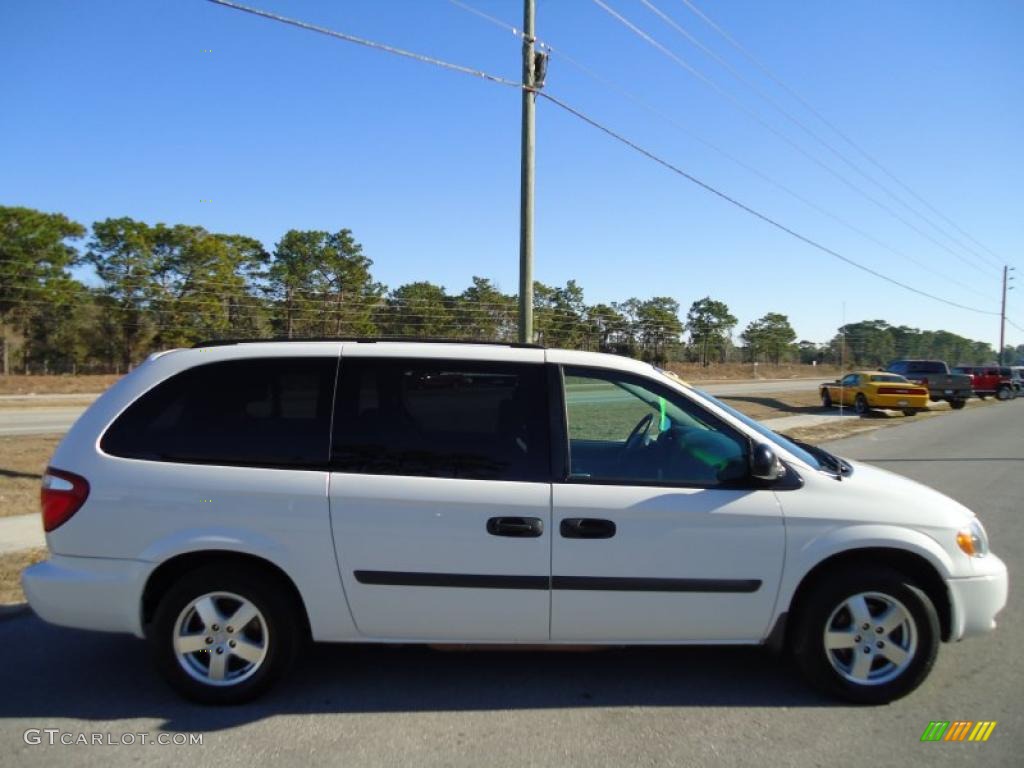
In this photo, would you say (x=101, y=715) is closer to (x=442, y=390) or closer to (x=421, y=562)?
(x=421, y=562)

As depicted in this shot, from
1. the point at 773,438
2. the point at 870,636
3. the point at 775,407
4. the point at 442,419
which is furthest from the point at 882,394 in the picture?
the point at 442,419

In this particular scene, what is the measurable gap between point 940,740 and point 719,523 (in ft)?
4.47

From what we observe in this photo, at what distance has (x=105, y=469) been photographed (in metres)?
3.43

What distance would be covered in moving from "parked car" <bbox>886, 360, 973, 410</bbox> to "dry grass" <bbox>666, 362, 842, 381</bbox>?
2859cm

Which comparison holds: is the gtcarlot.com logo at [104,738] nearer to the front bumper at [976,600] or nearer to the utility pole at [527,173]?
the front bumper at [976,600]

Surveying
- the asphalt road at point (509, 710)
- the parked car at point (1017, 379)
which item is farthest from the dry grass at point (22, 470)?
the parked car at point (1017, 379)

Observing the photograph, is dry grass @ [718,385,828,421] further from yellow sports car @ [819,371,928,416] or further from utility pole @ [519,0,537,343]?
utility pole @ [519,0,537,343]

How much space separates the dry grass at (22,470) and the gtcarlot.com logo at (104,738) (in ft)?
16.6

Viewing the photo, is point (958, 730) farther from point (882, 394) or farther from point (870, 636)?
point (882, 394)

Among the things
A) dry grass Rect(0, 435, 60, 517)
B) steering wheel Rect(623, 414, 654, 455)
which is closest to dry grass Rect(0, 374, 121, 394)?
dry grass Rect(0, 435, 60, 517)

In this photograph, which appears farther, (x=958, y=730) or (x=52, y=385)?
(x=52, y=385)

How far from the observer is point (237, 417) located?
360 centimetres

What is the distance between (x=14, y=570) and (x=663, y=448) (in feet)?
16.9

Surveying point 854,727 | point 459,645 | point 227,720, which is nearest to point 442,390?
point 459,645
